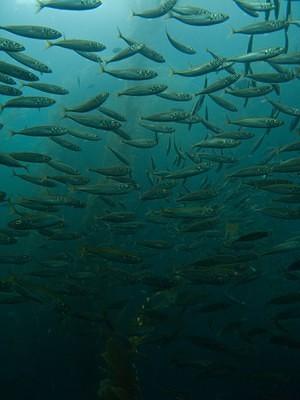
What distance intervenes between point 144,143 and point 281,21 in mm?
2802

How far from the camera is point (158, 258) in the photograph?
1338 centimetres

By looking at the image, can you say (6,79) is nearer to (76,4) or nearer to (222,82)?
(76,4)

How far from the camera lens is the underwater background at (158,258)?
6961mm

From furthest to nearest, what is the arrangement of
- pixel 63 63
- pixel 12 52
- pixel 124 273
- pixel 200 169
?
pixel 63 63
pixel 124 273
pixel 200 169
pixel 12 52

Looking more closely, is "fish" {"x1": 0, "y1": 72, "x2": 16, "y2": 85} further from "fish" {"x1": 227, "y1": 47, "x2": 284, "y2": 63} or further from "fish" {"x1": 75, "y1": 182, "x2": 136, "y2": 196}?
"fish" {"x1": 227, "y1": 47, "x2": 284, "y2": 63}

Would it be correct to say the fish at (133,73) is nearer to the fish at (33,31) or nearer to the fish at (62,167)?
the fish at (33,31)

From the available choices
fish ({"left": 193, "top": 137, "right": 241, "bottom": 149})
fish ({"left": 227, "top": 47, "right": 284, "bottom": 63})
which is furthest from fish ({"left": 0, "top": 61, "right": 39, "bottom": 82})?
fish ({"left": 227, "top": 47, "right": 284, "bottom": 63})

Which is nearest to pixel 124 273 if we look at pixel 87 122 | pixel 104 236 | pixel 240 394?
pixel 87 122

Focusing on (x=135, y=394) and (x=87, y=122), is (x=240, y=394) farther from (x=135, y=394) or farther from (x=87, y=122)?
(x=87, y=122)

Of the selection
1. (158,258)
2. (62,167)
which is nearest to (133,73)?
(62,167)

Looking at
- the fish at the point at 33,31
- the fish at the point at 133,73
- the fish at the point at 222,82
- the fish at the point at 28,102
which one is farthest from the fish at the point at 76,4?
the fish at the point at 222,82

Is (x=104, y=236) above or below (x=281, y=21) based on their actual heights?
below

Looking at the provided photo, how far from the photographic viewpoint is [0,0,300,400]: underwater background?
22.8 feet

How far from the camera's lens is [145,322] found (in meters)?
8.46
